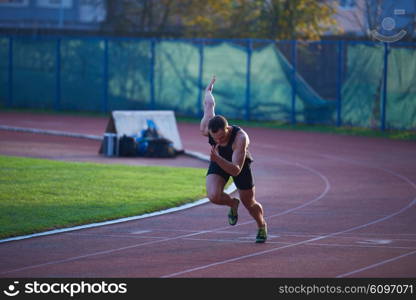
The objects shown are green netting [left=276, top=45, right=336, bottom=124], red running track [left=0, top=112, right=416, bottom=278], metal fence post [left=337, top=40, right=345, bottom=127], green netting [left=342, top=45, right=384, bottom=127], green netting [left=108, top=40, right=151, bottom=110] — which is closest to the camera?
red running track [left=0, top=112, right=416, bottom=278]

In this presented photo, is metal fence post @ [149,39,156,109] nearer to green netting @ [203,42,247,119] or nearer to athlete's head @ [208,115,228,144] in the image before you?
green netting @ [203,42,247,119]

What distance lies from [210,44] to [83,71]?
5.71 m

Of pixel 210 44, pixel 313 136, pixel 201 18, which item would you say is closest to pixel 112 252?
pixel 313 136

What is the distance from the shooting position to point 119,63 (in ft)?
117

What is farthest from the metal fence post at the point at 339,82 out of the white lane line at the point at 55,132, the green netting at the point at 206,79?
the white lane line at the point at 55,132

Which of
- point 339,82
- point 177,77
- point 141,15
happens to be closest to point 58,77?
point 177,77

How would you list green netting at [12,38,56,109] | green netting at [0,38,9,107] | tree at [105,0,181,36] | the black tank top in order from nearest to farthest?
the black tank top → green netting at [12,38,56,109] → green netting at [0,38,9,107] → tree at [105,0,181,36]

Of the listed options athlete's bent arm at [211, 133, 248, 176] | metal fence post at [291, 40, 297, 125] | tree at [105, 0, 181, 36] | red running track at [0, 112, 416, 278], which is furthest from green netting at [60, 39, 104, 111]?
athlete's bent arm at [211, 133, 248, 176]

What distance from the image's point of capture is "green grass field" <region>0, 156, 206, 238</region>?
13.1 m

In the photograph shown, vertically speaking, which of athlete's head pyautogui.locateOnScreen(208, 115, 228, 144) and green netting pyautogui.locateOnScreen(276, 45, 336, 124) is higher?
athlete's head pyautogui.locateOnScreen(208, 115, 228, 144)

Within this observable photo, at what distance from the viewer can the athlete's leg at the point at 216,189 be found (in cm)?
1130

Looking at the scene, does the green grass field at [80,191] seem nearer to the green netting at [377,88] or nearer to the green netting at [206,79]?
the green netting at [377,88]

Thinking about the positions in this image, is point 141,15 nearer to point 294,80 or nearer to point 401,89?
point 294,80

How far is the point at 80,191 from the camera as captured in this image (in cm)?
1562
